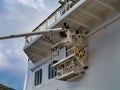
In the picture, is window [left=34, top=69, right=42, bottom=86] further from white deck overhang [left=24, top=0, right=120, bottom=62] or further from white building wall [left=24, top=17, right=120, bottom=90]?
white building wall [left=24, top=17, right=120, bottom=90]

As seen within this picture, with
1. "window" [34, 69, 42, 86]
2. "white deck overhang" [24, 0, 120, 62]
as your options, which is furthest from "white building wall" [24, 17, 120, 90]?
"window" [34, 69, 42, 86]

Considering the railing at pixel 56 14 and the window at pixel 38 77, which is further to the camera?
the window at pixel 38 77

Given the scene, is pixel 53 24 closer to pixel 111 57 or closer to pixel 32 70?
pixel 111 57

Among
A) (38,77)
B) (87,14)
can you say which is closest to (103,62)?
(87,14)

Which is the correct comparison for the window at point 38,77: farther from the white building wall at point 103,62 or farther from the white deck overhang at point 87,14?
the white building wall at point 103,62

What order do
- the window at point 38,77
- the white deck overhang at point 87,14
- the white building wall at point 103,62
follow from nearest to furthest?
the white building wall at point 103,62
the white deck overhang at point 87,14
the window at point 38,77

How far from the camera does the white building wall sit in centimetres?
1023

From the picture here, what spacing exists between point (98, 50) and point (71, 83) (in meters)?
2.26

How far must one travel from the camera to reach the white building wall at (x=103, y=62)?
10227 mm

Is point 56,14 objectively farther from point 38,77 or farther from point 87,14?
point 38,77

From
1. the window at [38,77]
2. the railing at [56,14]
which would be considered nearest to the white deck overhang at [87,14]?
the railing at [56,14]

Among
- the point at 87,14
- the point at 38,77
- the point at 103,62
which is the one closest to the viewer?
the point at 103,62

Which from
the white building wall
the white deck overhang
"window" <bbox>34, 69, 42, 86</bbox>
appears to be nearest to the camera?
the white building wall

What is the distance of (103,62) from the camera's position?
10906mm
